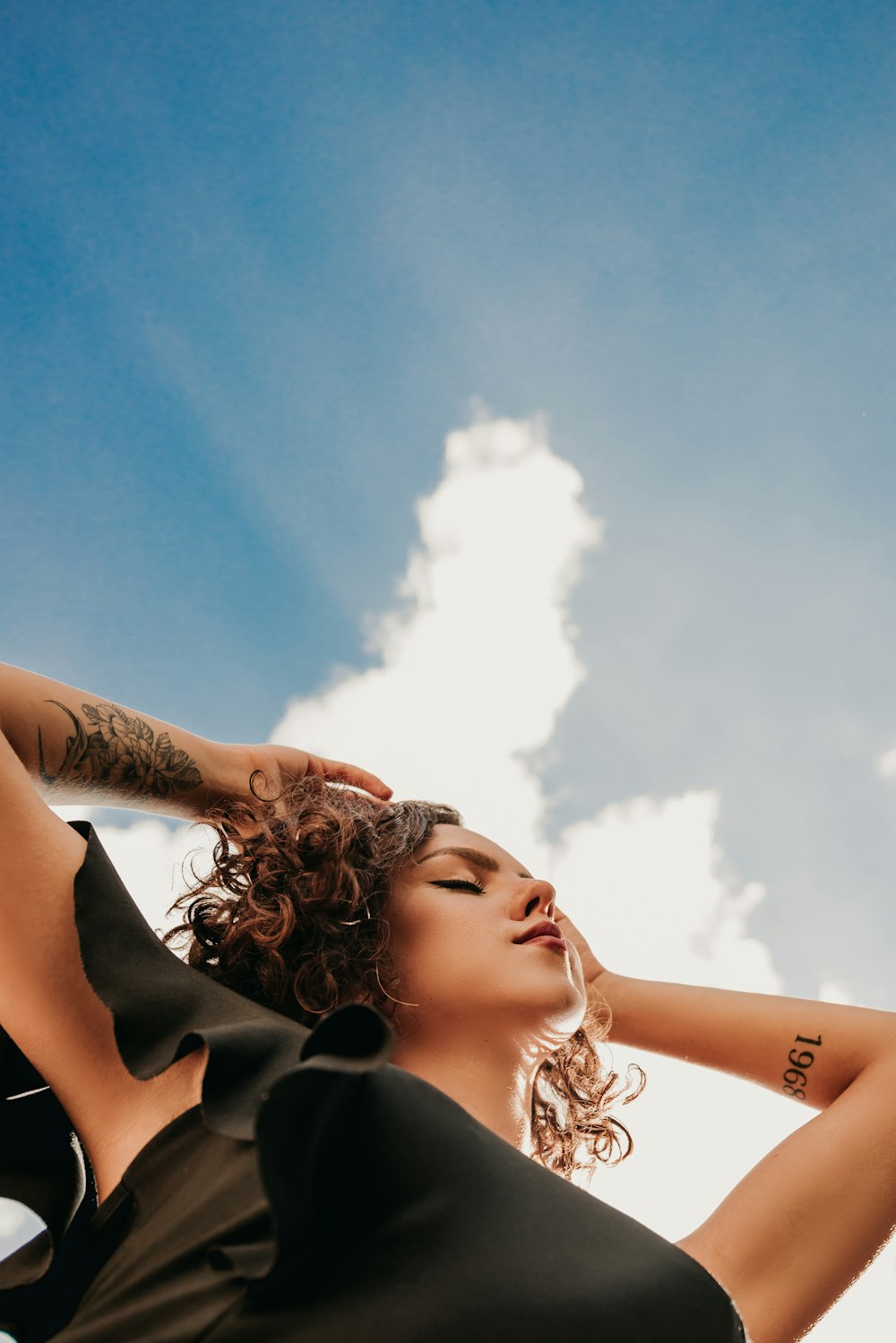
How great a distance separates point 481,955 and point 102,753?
138cm

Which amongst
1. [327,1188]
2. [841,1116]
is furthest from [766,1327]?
[327,1188]

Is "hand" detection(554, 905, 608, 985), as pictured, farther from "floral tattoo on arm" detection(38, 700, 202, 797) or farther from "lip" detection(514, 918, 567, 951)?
"floral tattoo on arm" detection(38, 700, 202, 797)

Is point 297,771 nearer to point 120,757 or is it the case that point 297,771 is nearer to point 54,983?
point 120,757

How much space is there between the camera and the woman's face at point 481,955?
2.41 meters

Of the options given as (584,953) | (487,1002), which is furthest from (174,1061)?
(584,953)

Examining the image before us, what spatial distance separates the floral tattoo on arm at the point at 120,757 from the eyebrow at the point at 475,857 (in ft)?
3.05

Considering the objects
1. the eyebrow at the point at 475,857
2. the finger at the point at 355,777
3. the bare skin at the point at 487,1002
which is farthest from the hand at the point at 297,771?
the bare skin at the point at 487,1002

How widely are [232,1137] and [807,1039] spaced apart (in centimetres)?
233

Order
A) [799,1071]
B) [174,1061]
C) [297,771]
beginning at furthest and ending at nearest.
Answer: [297,771], [799,1071], [174,1061]

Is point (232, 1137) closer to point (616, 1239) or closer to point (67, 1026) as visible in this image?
point (67, 1026)

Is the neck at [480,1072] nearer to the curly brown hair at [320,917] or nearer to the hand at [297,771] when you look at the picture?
the curly brown hair at [320,917]

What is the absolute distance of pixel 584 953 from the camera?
346 cm

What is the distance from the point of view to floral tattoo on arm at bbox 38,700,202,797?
237 cm

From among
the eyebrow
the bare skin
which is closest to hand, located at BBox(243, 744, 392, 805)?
the eyebrow
